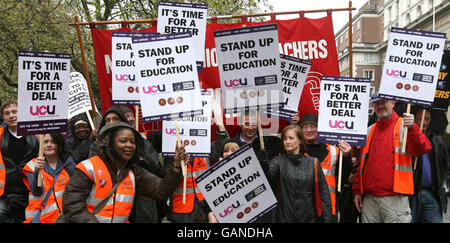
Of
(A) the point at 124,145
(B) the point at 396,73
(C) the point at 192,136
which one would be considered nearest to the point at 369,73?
(B) the point at 396,73

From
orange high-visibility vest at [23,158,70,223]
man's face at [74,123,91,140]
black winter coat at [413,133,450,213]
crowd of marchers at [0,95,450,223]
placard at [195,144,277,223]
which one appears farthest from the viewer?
man's face at [74,123,91,140]

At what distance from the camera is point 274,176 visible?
4.41m

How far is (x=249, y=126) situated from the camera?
505 centimetres

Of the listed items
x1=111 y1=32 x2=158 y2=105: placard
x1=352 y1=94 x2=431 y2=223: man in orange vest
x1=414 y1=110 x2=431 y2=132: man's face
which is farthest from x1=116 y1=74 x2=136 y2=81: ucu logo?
x1=414 y1=110 x2=431 y2=132: man's face

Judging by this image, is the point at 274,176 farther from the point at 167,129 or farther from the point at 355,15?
the point at 355,15

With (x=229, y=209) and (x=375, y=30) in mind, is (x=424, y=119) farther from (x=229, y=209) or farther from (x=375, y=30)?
Answer: (x=375, y=30)

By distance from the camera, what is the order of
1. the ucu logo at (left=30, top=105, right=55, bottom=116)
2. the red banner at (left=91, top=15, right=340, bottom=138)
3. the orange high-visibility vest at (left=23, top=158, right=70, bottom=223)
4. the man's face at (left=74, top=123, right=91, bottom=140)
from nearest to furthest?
1. the orange high-visibility vest at (left=23, top=158, right=70, bottom=223)
2. the ucu logo at (left=30, top=105, right=55, bottom=116)
3. the man's face at (left=74, top=123, right=91, bottom=140)
4. the red banner at (left=91, top=15, right=340, bottom=138)

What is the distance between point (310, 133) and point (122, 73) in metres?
2.80

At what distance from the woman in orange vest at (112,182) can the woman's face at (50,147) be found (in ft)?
4.21

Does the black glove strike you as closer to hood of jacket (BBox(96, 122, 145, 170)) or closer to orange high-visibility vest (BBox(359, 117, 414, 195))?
hood of jacket (BBox(96, 122, 145, 170))

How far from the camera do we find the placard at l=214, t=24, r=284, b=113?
4.30 m

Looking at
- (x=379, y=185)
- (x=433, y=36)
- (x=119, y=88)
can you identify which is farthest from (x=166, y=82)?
(x=433, y=36)

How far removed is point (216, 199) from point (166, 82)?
1346 millimetres

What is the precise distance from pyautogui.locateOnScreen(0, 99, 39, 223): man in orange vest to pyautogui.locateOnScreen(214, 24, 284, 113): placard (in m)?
2.82
